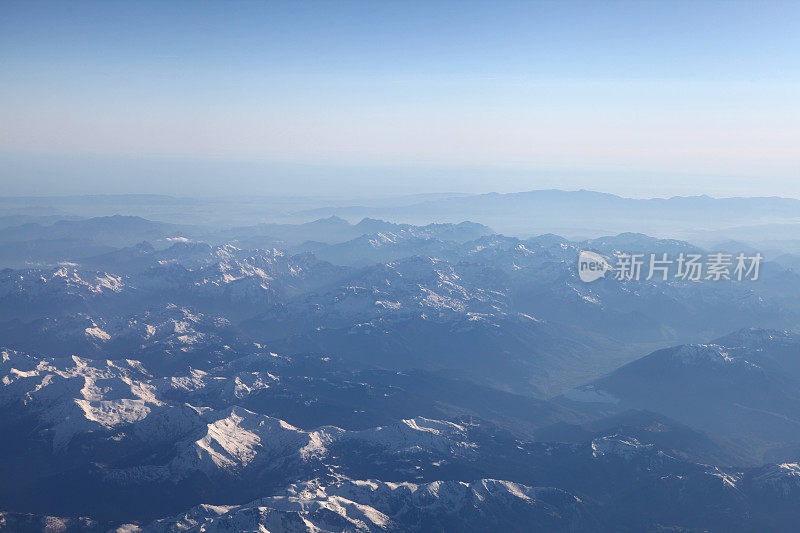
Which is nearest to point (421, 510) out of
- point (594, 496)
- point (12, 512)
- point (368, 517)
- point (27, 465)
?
point (368, 517)

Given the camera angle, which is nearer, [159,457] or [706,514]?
[706,514]

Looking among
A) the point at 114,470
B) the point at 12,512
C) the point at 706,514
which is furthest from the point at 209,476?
the point at 706,514

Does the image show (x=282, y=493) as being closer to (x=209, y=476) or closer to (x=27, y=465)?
(x=209, y=476)

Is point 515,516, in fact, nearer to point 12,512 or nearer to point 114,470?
point 114,470

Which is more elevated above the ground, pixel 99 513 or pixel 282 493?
pixel 282 493

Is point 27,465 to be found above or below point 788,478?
below

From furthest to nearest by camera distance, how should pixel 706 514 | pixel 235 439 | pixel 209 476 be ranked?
pixel 235 439 → pixel 209 476 → pixel 706 514

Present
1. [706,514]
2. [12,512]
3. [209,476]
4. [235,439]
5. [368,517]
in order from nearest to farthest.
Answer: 1. [368,517]
2. [12,512]
3. [706,514]
4. [209,476]
5. [235,439]

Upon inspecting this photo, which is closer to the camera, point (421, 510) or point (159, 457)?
point (421, 510)

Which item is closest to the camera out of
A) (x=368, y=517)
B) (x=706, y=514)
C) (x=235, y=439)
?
(x=368, y=517)
